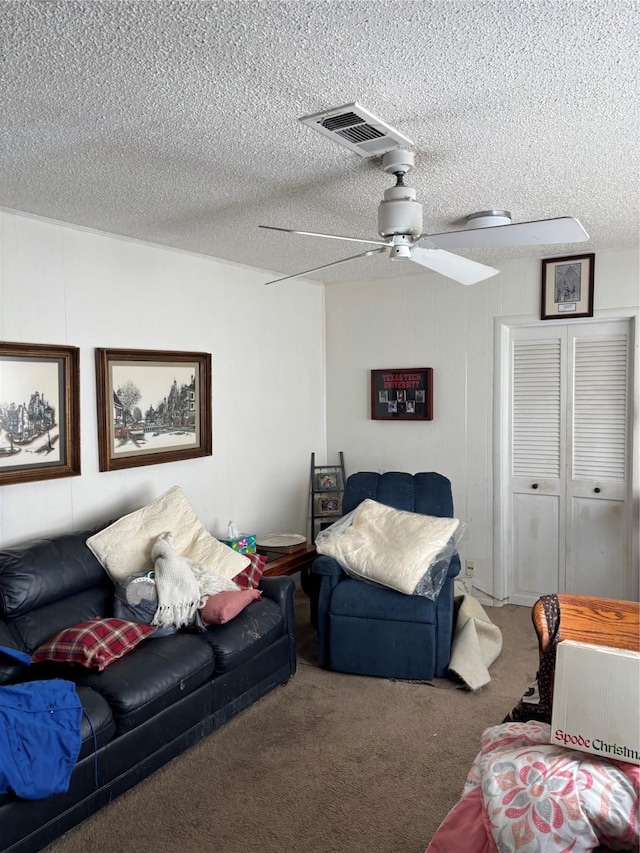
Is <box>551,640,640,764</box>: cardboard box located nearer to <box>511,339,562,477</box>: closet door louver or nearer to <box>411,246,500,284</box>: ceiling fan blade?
<box>411,246,500,284</box>: ceiling fan blade

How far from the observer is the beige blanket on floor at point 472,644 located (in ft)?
11.8

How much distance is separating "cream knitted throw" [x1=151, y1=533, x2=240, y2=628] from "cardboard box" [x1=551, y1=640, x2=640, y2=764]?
2172 mm

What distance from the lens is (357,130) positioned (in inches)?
88.2

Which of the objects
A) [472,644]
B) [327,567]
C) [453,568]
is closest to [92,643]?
[327,567]

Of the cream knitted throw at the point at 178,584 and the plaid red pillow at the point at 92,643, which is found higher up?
the cream knitted throw at the point at 178,584

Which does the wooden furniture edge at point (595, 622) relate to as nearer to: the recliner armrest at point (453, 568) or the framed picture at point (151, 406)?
the recliner armrest at point (453, 568)

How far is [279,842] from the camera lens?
2441 mm

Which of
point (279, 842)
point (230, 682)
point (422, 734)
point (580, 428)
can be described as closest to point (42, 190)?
point (230, 682)

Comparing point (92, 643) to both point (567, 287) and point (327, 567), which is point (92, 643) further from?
point (567, 287)

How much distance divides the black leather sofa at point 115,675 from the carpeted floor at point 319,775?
0.11m

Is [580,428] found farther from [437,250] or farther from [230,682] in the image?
[230,682]

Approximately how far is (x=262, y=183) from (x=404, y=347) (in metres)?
2.48

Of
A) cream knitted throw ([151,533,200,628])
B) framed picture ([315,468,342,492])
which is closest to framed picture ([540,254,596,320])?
framed picture ([315,468,342,492])

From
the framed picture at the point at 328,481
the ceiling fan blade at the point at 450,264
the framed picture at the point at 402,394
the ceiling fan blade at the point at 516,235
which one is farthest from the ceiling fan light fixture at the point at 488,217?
the framed picture at the point at 328,481
